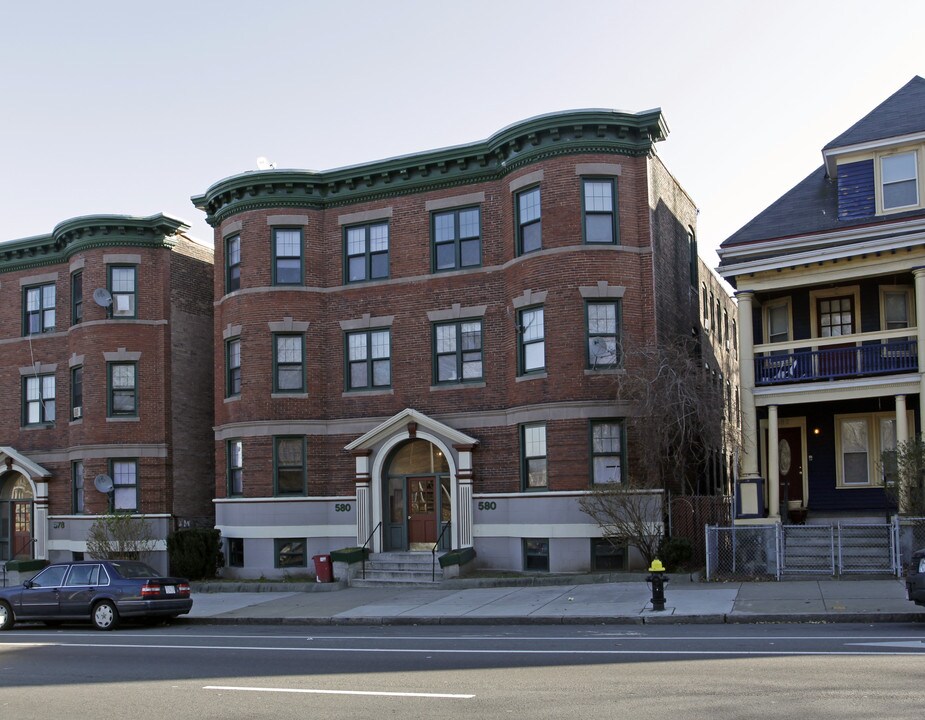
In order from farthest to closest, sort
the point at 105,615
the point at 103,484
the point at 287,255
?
the point at 103,484 < the point at 287,255 < the point at 105,615

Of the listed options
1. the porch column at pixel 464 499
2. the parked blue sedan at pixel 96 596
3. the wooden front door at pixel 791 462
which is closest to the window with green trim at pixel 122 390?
the parked blue sedan at pixel 96 596

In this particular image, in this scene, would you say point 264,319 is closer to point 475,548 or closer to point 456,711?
point 475,548

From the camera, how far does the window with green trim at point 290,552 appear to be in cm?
2834

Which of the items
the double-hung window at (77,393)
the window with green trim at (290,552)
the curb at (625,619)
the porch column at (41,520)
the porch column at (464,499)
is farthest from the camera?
the porch column at (41,520)

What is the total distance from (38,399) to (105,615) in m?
16.3

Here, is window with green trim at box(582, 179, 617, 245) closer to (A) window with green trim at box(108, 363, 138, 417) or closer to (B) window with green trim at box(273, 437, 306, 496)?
(B) window with green trim at box(273, 437, 306, 496)

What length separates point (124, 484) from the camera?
31844 millimetres

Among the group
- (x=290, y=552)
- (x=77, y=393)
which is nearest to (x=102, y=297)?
(x=77, y=393)

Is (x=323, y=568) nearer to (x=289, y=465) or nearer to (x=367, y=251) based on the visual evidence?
(x=289, y=465)

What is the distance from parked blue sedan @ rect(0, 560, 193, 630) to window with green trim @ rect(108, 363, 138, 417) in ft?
36.6

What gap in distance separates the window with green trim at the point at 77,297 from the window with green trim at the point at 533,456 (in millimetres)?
15652

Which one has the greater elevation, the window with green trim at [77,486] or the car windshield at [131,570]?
the window with green trim at [77,486]

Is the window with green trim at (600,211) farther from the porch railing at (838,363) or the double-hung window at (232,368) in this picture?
the double-hung window at (232,368)

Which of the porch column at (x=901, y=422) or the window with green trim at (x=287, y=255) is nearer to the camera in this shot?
the porch column at (x=901, y=422)
